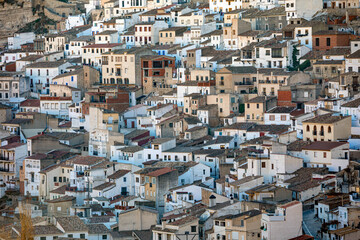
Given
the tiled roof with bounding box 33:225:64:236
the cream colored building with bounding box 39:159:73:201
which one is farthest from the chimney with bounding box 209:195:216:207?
the cream colored building with bounding box 39:159:73:201

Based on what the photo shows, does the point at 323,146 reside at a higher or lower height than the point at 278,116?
lower

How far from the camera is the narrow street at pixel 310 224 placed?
51.7 meters

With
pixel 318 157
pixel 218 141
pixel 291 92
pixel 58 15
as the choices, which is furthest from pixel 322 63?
pixel 58 15

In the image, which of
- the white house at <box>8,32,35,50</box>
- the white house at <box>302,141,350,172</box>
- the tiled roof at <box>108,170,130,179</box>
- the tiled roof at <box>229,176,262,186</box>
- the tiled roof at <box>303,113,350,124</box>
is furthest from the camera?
the white house at <box>8,32,35,50</box>

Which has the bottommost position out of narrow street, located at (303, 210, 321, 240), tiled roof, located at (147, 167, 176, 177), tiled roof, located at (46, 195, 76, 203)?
tiled roof, located at (46, 195, 76, 203)

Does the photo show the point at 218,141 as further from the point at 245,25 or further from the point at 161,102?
the point at 245,25

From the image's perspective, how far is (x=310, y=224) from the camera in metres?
52.6

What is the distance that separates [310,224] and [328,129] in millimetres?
9620

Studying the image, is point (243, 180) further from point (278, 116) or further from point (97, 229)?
point (278, 116)

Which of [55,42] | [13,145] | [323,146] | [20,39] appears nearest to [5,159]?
[13,145]

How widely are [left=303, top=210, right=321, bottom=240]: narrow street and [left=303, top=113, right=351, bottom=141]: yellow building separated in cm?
792

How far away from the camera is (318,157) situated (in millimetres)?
58844

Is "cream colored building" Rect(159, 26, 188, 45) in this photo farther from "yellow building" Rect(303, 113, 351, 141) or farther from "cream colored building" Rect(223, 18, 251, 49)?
"yellow building" Rect(303, 113, 351, 141)

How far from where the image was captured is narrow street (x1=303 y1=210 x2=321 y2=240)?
51.7 m
